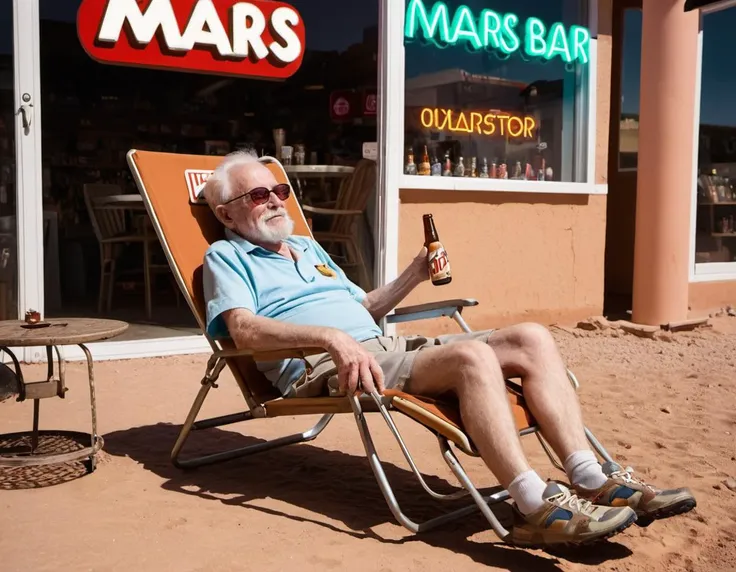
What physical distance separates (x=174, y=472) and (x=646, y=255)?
15.6 ft

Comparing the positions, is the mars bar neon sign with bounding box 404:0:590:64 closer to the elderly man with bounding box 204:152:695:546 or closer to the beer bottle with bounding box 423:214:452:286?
the elderly man with bounding box 204:152:695:546

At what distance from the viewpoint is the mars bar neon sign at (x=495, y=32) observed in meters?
6.20

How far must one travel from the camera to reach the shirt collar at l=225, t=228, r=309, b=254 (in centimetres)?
320

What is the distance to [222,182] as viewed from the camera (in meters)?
3.30

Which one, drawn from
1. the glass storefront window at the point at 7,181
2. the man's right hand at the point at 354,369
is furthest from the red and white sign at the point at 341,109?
the man's right hand at the point at 354,369

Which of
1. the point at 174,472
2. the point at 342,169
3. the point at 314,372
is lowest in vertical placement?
the point at 174,472

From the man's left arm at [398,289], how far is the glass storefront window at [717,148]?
5314 millimetres

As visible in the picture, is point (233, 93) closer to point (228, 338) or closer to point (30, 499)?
point (228, 338)

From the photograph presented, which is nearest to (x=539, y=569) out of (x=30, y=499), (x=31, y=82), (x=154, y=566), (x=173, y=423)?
(x=154, y=566)

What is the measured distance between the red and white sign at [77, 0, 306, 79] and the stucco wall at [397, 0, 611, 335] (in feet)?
4.33

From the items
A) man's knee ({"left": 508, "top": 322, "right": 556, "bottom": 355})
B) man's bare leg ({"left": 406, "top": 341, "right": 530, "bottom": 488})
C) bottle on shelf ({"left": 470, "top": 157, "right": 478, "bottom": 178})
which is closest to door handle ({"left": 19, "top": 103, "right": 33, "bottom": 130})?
bottle on shelf ({"left": 470, "top": 157, "right": 478, "bottom": 178})

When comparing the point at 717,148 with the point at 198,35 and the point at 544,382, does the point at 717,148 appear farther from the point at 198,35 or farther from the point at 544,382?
the point at 544,382

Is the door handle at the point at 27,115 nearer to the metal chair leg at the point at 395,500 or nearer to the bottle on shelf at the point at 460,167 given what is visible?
the bottle on shelf at the point at 460,167

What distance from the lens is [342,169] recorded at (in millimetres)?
6098
